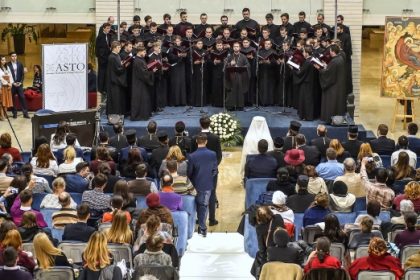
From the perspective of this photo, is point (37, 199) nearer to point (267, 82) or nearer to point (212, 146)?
point (212, 146)

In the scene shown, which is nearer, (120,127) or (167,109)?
(120,127)

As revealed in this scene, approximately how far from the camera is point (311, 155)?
52.7 feet

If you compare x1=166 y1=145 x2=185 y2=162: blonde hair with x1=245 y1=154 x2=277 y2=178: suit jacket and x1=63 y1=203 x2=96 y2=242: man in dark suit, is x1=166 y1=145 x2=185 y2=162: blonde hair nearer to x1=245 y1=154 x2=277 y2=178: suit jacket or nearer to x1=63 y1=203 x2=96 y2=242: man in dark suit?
x1=245 y1=154 x2=277 y2=178: suit jacket

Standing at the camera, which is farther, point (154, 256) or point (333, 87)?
point (333, 87)

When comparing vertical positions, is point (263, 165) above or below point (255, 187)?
above

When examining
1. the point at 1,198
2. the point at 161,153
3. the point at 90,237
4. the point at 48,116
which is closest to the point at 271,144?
the point at 161,153

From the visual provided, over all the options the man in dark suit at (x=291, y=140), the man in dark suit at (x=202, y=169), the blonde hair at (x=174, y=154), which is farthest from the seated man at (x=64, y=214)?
the man in dark suit at (x=291, y=140)

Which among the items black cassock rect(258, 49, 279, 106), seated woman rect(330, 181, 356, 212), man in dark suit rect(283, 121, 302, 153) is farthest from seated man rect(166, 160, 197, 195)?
black cassock rect(258, 49, 279, 106)

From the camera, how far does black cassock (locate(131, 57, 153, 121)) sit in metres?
20.7

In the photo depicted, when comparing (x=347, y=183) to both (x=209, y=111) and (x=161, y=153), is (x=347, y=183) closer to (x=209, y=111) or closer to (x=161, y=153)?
(x=161, y=153)

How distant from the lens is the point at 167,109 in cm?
2238

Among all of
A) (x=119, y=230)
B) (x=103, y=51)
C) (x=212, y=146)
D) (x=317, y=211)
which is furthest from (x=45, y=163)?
(x=103, y=51)

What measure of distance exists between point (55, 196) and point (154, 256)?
2429 mm

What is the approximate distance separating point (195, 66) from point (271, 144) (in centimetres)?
510
